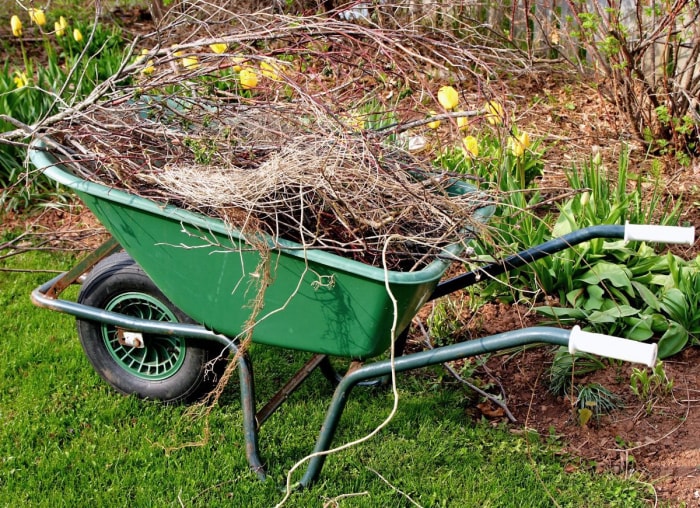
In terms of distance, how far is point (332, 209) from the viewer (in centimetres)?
221

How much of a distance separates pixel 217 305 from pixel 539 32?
326 cm

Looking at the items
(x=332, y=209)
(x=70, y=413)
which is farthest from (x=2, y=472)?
(x=332, y=209)

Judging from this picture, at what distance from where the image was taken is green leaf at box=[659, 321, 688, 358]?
2914 millimetres

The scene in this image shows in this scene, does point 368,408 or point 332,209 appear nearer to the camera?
point 332,209

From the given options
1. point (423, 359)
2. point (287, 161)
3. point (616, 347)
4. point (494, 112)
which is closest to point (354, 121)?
point (494, 112)

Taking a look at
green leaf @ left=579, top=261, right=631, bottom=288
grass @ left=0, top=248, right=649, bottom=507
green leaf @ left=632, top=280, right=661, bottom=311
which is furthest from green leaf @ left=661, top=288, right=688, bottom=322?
grass @ left=0, top=248, right=649, bottom=507

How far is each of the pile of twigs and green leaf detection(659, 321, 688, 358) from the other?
1019mm

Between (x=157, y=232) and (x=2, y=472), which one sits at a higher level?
(x=157, y=232)

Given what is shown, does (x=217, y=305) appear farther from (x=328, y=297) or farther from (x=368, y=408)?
(x=368, y=408)

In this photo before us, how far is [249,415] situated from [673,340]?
1.56 m

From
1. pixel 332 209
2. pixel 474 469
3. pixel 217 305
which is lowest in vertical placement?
pixel 474 469

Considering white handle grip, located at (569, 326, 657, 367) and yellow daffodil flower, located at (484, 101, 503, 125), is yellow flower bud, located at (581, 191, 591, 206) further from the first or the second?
white handle grip, located at (569, 326, 657, 367)

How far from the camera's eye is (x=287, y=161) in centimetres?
221

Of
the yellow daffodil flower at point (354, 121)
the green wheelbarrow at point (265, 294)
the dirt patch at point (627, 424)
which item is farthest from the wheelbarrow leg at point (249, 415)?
the dirt patch at point (627, 424)
